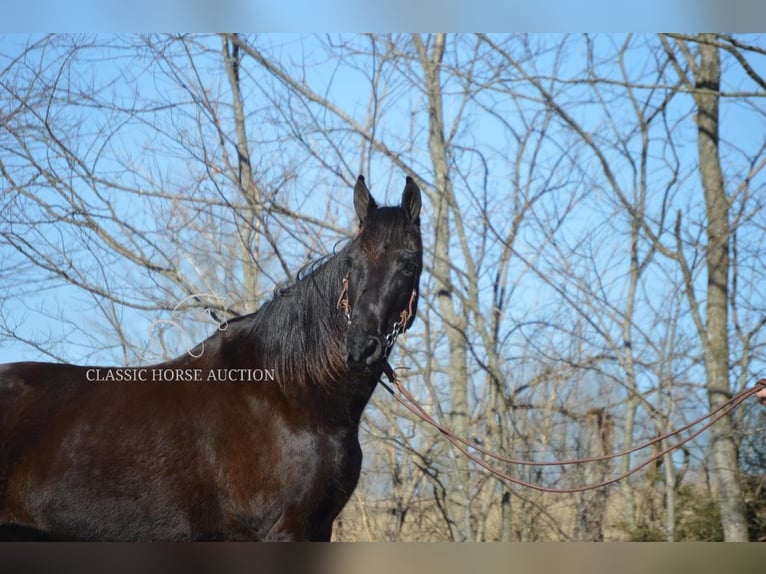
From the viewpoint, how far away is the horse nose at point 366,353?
9.27ft

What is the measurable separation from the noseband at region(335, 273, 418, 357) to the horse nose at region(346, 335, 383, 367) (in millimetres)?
65

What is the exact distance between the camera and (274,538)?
9.29 ft

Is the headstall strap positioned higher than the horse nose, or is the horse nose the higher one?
the headstall strap

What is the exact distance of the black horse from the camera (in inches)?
114

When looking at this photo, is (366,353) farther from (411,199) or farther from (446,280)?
(446,280)

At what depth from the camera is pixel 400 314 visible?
294cm

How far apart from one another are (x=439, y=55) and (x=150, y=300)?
95.3 inches

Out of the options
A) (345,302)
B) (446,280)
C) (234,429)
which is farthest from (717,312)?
(234,429)

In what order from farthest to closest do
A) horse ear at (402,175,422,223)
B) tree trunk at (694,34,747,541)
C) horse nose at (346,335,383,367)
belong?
tree trunk at (694,34,747,541), horse ear at (402,175,422,223), horse nose at (346,335,383,367)

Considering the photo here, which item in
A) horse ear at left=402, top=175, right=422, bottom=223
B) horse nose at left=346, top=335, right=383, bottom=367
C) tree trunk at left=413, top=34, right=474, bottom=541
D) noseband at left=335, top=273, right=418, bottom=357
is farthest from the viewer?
tree trunk at left=413, top=34, right=474, bottom=541

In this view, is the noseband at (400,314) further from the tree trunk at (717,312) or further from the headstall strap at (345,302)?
the tree trunk at (717,312)

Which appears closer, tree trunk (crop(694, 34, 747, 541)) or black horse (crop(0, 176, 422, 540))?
black horse (crop(0, 176, 422, 540))

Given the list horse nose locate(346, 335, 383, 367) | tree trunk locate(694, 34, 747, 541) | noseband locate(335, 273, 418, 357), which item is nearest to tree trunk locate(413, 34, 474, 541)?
tree trunk locate(694, 34, 747, 541)

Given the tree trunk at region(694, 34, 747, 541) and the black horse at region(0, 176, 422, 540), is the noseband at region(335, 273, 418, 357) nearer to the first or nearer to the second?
the black horse at region(0, 176, 422, 540)
